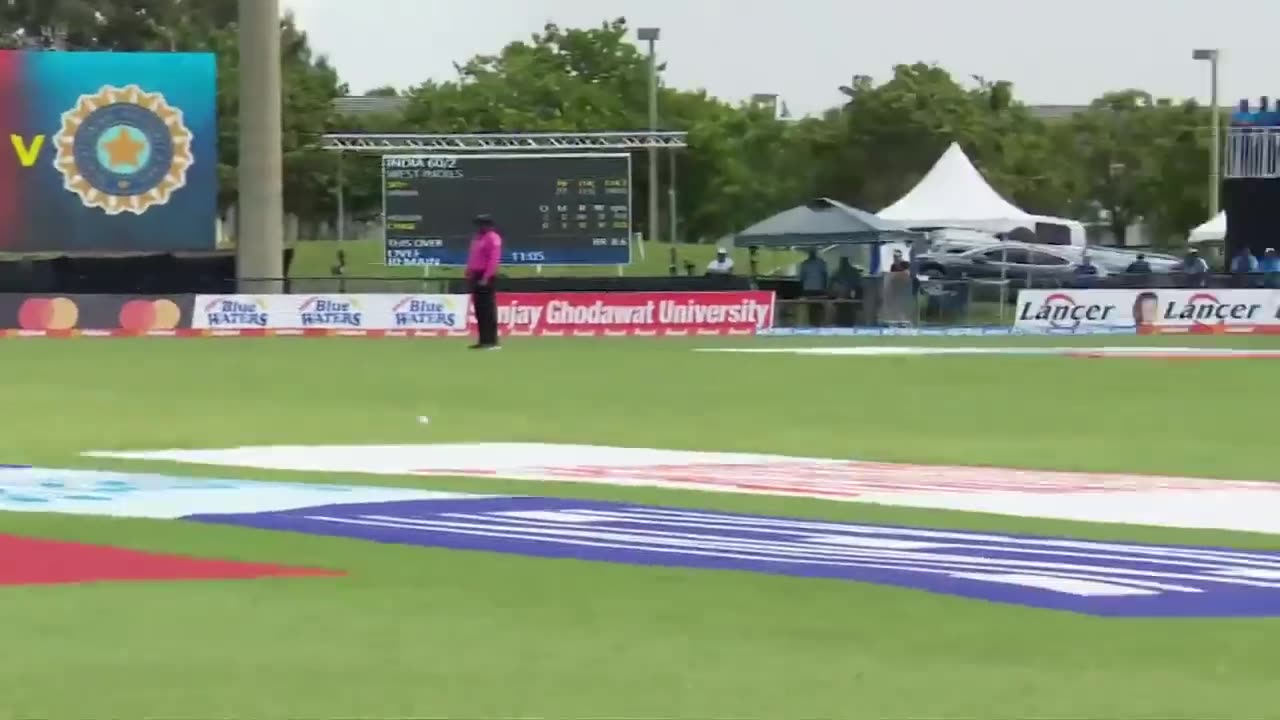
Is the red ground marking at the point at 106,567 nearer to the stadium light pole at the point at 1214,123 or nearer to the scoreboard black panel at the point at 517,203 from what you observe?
the scoreboard black panel at the point at 517,203

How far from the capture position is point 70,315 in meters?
39.0

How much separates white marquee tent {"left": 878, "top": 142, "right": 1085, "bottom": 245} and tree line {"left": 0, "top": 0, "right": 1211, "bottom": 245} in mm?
24824

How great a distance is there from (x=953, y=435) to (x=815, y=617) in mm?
10378

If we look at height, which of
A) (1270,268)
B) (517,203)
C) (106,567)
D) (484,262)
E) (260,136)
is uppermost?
(260,136)

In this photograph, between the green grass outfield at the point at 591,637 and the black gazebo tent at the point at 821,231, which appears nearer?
the green grass outfield at the point at 591,637

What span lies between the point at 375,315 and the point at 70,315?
16.0 ft

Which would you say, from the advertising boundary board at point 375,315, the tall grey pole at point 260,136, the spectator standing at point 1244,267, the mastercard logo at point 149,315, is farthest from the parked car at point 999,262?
the mastercard logo at point 149,315

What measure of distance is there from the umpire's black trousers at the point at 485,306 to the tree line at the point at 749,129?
44.2 m

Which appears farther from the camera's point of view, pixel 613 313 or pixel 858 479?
pixel 613 313

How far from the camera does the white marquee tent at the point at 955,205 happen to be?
174 feet

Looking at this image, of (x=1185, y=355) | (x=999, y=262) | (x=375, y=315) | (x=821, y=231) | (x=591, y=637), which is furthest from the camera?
(x=999, y=262)

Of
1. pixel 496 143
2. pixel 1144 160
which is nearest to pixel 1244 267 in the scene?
pixel 496 143

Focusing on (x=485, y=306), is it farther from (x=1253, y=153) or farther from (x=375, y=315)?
(x=1253, y=153)

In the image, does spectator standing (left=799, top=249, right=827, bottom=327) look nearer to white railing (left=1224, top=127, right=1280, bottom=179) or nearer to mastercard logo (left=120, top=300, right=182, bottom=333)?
white railing (left=1224, top=127, right=1280, bottom=179)
